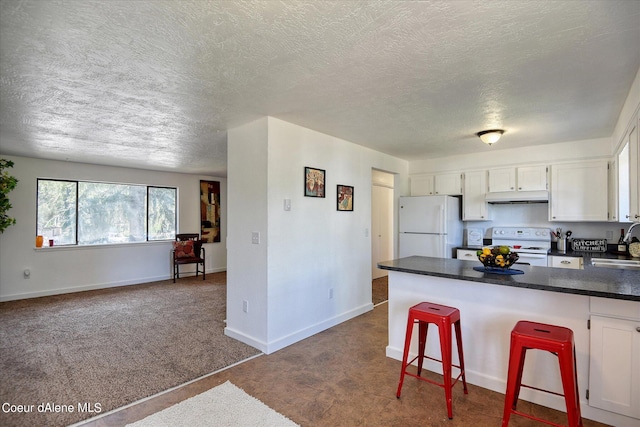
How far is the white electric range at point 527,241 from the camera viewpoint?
4039 mm

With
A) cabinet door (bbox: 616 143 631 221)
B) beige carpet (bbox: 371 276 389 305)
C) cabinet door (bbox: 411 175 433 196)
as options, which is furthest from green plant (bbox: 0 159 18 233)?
cabinet door (bbox: 616 143 631 221)

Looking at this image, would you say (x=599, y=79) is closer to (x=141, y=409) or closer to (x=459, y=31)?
(x=459, y=31)

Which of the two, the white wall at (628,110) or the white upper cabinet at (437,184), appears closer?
the white wall at (628,110)

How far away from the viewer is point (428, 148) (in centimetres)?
457

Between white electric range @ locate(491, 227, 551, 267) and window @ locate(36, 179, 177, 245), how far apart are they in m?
6.34

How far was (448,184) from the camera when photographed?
Result: 5133mm

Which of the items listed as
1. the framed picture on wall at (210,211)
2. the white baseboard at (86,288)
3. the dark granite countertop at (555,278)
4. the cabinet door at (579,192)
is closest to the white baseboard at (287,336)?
the dark granite countertop at (555,278)

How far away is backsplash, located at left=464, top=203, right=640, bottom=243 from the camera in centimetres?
416

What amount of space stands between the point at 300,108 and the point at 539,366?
276cm

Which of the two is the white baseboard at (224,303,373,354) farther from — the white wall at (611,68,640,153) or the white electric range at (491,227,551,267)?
the white wall at (611,68,640,153)

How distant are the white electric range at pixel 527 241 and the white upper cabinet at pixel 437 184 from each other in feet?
2.80

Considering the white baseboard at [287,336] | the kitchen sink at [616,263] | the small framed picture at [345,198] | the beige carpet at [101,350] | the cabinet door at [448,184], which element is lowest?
the beige carpet at [101,350]

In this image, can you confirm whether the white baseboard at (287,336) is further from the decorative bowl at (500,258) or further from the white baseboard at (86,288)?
the white baseboard at (86,288)

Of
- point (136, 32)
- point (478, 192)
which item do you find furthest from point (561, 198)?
point (136, 32)
